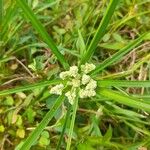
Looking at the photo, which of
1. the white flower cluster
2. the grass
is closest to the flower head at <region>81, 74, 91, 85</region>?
the white flower cluster

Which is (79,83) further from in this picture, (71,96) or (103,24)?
(103,24)

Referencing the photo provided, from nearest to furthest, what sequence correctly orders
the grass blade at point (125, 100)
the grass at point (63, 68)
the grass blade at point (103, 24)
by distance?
the grass blade at point (103, 24) < the grass blade at point (125, 100) < the grass at point (63, 68)

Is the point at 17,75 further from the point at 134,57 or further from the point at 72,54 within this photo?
the point at 134,57

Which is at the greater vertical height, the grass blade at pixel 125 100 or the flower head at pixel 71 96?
the flower head at pixel 71 96

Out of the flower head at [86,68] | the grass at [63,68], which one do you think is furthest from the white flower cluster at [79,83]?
the grass at [63,68]

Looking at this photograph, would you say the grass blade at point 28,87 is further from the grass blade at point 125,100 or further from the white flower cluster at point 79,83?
the grass blade at point 125,100

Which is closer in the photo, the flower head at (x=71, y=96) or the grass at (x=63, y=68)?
the flower head at (x=71, y=96)
